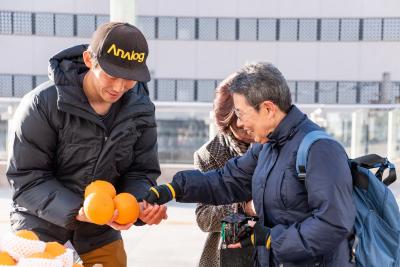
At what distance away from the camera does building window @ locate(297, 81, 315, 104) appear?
28.1 m

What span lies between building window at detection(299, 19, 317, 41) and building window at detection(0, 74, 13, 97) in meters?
15.7

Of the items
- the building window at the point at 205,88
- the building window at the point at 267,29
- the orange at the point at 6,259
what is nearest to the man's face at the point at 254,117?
the orange at the point at 6,259

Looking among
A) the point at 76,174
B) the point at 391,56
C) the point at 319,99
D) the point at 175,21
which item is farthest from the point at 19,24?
the point at 76,174

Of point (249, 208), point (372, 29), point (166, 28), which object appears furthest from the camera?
point (166, 28)

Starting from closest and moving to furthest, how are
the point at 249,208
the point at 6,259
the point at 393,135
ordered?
the point at 6,259 < the point at 249,208 < the point at 393,135

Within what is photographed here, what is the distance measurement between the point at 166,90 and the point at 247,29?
5.40m

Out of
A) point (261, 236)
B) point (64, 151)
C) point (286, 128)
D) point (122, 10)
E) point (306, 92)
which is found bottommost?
point (306, 92)

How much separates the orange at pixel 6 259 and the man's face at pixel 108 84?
2.56 ft

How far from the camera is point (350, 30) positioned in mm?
28250

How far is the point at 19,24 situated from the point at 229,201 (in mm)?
29191

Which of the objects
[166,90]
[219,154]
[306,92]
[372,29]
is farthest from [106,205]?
[372,29]

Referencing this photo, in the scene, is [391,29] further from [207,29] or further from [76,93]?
[76,93]

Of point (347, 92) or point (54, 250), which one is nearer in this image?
point (54, 250)

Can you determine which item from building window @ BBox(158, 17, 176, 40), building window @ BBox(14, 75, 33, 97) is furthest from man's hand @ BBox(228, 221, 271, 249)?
building window @ BBox(14, 75, 33, 97)
